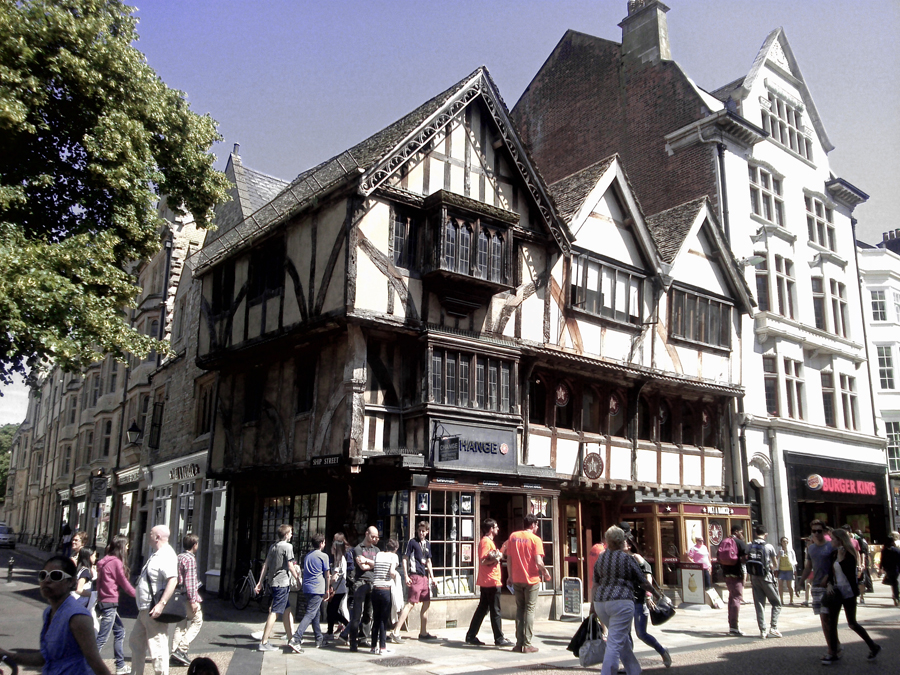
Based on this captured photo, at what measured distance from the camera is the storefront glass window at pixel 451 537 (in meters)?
13.9

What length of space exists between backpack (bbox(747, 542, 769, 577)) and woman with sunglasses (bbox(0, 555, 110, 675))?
33.0 feet

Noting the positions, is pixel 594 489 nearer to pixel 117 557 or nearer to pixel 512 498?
pixel 512 498

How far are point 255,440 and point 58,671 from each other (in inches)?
513

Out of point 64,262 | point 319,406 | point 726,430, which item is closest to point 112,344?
point 64,262

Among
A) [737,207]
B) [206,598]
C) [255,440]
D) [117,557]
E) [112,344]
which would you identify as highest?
[737,207]

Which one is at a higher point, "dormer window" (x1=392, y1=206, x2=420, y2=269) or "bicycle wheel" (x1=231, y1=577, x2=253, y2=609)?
"dormer window" (x1=392, y1=206, x2=420, y2=269)

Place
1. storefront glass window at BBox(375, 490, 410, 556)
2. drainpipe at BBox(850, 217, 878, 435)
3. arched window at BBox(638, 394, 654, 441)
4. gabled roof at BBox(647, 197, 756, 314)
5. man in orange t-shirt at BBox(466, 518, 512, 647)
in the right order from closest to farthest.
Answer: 1. man in orange t-shirt at BBox(466, 518, 512, 647)
2. storefront glass window at BBox(375, 490, 410, 556)
3. arched window at BBox(638, 394, 654, 441)
4. gabled roof at BBox(647, 197, 756, 314)
5. drainpipe at BBox(850, 217, 878, 435)

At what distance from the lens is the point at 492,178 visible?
664 inches

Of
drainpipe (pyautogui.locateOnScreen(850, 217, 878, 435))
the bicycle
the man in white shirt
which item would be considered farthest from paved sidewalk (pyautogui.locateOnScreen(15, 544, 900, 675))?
drainpipe (pyautogui.locateOnScreen(850, 217, 878, 435))

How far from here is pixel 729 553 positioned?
1266 cm

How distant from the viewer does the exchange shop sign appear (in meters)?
14.0

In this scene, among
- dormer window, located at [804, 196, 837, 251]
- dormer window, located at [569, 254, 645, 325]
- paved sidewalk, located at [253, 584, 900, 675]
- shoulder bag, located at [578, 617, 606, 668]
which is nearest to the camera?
shoulder bag, located at [578, 617, 606, 668]

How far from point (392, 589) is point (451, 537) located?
9.62ft

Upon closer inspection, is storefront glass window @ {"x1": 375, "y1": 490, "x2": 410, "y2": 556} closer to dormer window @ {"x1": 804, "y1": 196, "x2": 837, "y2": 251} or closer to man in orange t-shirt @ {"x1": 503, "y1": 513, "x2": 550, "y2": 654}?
man in orange t-shirt @ {"x1": 503, "y1": 513, "x2": 550, "y2": 654}
